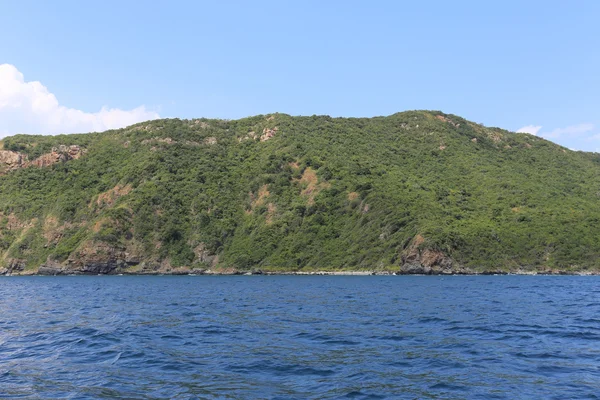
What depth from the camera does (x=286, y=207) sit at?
15362cm

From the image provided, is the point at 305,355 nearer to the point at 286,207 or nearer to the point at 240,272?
the point at 240,272

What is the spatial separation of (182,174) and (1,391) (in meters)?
160

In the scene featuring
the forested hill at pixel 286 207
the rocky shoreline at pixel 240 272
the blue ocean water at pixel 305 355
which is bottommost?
the rocky shoreline at pixel 240 272

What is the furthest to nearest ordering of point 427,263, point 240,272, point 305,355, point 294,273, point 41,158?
point 41,158 < point 240,272 < point 294,273 < point 427,263 < point 305,355

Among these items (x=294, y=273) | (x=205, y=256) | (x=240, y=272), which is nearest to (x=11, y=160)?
(x=205, y=256)

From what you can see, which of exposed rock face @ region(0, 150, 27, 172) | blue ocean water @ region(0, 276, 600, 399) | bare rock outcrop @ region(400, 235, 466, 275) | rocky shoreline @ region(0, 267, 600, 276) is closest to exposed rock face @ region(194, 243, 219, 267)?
rocky shoreline @ region(0, 267, 600, 276)

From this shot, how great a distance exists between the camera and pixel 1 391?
49.4 feet

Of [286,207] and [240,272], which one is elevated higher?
[286,207]

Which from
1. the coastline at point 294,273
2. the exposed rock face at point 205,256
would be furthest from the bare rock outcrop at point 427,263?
the exposed rock face at point 205,256

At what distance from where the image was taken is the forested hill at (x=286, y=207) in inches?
5089

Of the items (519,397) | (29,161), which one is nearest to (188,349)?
(519,397)

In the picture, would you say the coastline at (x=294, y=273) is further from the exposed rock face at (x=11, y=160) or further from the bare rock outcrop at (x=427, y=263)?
the exposed rock face at (x=11, y=160)

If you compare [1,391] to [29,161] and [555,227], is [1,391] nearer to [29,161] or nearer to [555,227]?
[555,227]

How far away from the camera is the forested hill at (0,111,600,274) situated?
12925 cm
